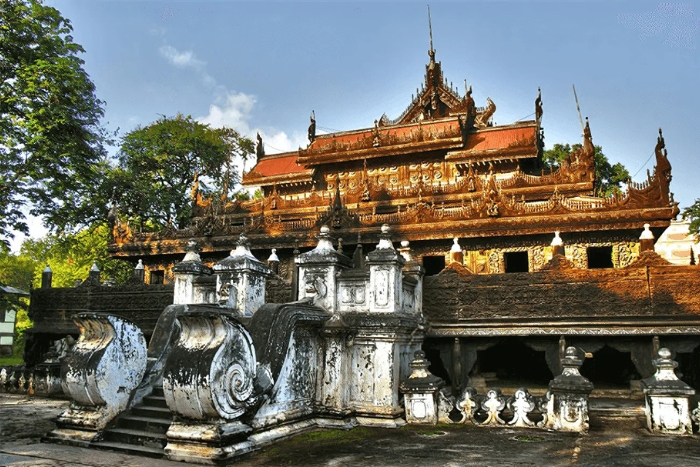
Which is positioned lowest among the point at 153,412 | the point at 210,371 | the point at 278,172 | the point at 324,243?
the point at 153,412

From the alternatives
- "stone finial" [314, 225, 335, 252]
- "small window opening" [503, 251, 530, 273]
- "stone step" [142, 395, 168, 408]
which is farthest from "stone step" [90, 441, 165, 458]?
"small window opening" [503, 251, 530, 273]

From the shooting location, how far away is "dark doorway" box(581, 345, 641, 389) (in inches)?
564

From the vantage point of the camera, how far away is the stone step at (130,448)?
6.54 meters

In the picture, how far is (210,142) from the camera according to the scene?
3319 centimetres

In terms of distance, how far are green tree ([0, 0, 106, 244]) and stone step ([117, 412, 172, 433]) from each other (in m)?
13.1

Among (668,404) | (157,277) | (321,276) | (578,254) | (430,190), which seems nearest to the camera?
(668,404)

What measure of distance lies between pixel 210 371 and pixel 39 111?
14860 mm

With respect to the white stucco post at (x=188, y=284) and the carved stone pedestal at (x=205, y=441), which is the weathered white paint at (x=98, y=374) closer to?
the carved stone pedestal at (x=205, y=441)

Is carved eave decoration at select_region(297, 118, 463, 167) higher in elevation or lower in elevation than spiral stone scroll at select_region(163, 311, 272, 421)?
higher

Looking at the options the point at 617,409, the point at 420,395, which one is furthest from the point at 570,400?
the point at 420,395

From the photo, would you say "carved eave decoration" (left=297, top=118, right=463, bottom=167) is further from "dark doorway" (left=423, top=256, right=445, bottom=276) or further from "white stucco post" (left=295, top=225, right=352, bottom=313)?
"white stucco post" (left=295, top=225, right=352, bottom=313)

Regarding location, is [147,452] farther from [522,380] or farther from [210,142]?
[210,142]

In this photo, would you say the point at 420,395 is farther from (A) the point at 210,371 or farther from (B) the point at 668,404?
(A) the point at 210,371

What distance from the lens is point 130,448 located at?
22.1 ft
